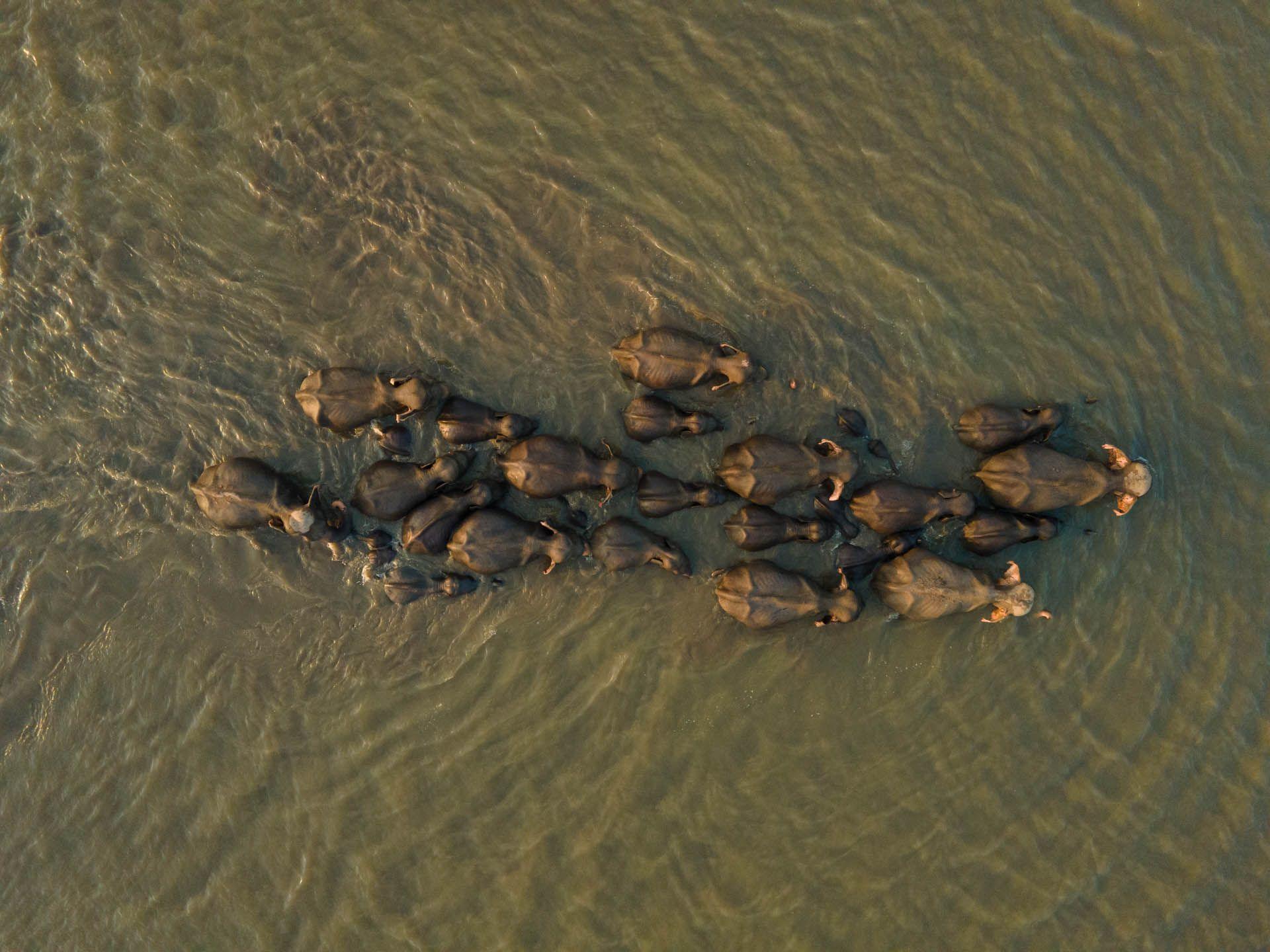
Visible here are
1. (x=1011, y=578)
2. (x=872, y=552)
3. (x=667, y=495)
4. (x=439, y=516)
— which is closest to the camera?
(x=439, y=516)

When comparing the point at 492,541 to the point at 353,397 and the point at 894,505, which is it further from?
the point at 894,505

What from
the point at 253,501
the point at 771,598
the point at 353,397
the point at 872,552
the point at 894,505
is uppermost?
the point at 894,505

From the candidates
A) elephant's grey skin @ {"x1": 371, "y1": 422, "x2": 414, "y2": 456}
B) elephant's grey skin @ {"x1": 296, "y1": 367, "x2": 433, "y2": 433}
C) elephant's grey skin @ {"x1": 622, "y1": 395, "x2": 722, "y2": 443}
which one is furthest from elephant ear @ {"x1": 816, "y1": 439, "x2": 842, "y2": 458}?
elephant's grey skin @ {"x1": 371, "y1": 422, "x2": 414, "y2": 456}

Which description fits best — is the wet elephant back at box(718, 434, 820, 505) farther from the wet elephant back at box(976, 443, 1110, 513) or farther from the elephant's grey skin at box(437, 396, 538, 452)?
the elephant's grey skin at box(437, 396, 538, 452)

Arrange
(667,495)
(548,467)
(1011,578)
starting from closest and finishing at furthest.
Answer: (548,467) < (667,495) < (1011,578)

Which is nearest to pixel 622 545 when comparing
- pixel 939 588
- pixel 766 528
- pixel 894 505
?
pixel 766 528

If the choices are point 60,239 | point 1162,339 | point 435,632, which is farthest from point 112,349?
point 1162,339

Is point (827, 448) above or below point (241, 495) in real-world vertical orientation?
above
